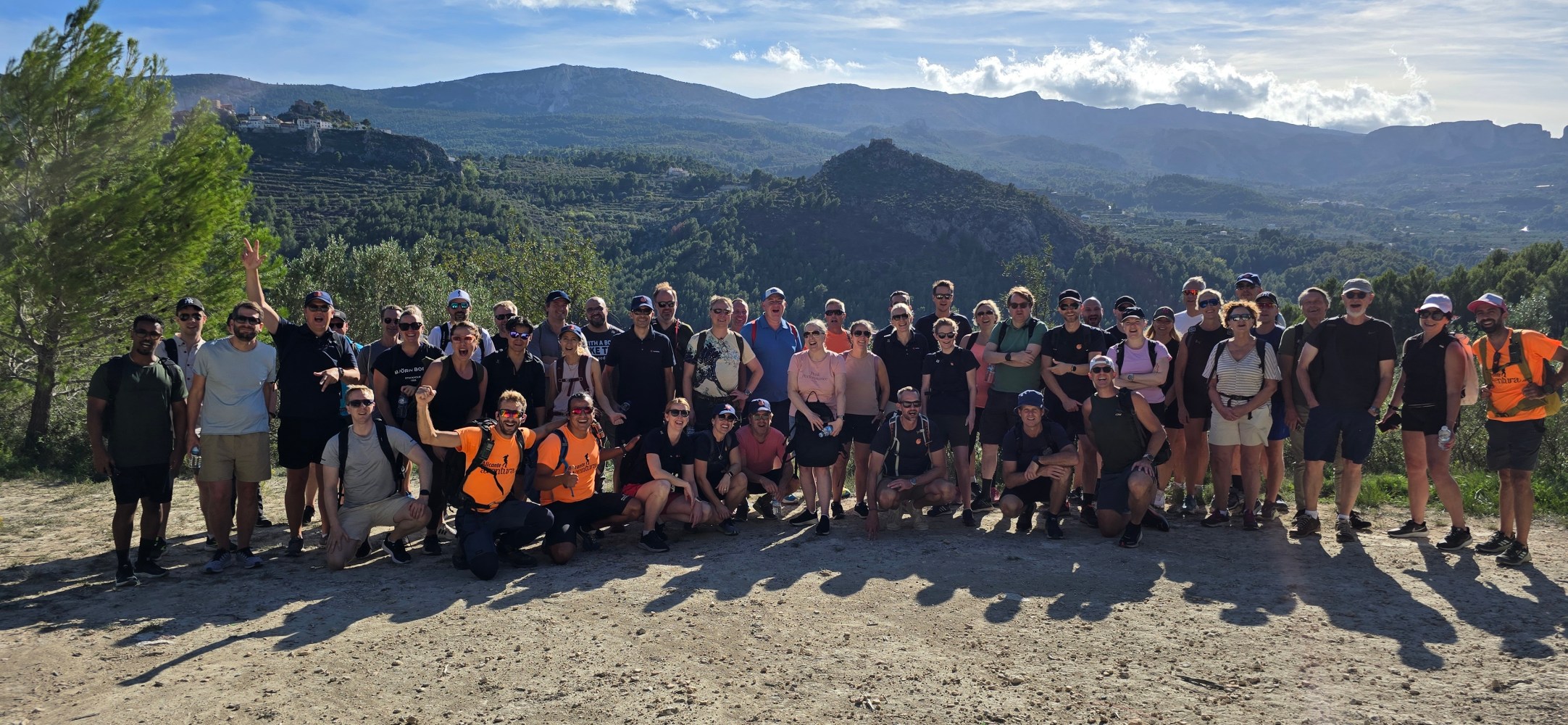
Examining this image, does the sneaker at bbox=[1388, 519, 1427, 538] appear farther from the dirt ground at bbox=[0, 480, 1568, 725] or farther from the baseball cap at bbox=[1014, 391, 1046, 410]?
the baseball cap at bbox=[1014, 391, 1046, 410]

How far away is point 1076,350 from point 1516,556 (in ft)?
11.8

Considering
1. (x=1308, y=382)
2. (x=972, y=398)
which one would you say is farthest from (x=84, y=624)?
(x=1308, y=382)

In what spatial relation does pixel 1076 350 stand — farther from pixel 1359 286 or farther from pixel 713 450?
pixel 713 450

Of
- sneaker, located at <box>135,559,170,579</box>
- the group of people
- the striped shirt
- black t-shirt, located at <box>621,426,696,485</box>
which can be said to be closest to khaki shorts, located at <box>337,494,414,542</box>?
the group of people

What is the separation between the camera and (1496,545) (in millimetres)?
6977

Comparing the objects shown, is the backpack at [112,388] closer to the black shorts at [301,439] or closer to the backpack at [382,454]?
the black shorts at [301,439]

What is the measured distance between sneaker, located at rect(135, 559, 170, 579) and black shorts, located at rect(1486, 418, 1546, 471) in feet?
33.2

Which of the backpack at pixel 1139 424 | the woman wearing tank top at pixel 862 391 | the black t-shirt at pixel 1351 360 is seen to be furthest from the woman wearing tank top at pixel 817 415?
the black t-shirt at pixel 1351 360

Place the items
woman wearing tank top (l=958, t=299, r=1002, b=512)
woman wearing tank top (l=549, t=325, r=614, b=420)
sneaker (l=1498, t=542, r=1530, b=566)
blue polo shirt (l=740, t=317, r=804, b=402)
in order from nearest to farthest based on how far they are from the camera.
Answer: sneaker (l=1498, t=542, r=1530, b=566)
woman wearing tank top (l=549, t=325, r=614, b=420)
woman wearing tank top (l=958, t=299, r=1002, b=512)
blue polo shirt (l=740, t=317, r=804, b=402)

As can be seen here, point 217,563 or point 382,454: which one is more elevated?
point 382,454

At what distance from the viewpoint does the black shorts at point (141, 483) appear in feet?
21.1

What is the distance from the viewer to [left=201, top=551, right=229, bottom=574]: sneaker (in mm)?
6613

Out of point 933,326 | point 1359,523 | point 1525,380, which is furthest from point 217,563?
point 1525,380

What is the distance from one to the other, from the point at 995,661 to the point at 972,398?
343 centimetres
